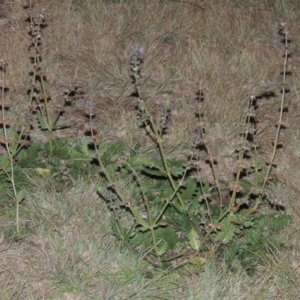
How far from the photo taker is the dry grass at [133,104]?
330cm

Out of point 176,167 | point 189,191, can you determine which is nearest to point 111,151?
point 176,167

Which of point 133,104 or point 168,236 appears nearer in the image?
point 168,236

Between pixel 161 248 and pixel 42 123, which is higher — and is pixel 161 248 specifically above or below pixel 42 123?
below

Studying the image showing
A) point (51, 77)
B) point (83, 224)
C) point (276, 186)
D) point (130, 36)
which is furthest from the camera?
point (130, 36)

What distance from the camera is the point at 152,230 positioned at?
3.41 m

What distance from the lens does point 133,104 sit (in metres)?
4.72

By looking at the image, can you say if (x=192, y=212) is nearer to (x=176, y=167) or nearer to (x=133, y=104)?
(x=176, y=167)

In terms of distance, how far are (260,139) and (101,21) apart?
5.20ft

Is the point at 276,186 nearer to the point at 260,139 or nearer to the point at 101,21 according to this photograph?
the point at 260,139

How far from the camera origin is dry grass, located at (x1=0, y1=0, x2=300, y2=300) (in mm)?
3297

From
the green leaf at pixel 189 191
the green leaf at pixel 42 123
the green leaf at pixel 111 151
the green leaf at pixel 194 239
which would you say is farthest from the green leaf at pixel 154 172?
the green leaf at pixel 42 123

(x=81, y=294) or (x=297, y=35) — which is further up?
(x=297, y=35)

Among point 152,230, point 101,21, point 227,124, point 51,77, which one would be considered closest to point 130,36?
point 101,21

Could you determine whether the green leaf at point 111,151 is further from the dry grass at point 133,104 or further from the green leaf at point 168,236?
the green leaf at point 168,236
